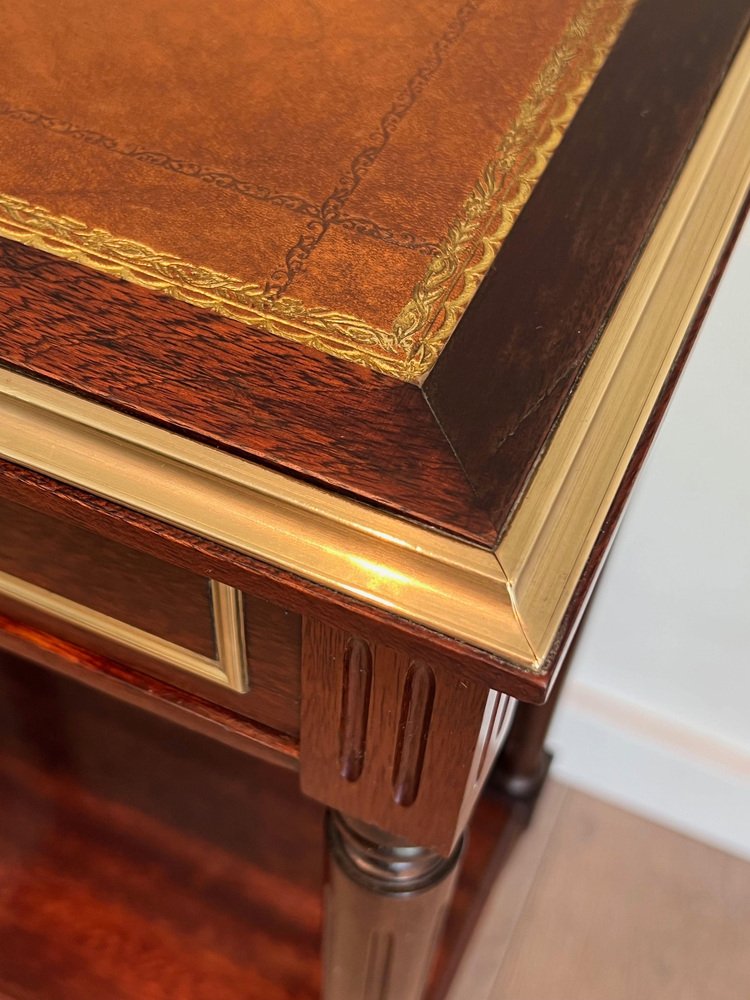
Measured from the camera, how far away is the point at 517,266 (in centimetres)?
37

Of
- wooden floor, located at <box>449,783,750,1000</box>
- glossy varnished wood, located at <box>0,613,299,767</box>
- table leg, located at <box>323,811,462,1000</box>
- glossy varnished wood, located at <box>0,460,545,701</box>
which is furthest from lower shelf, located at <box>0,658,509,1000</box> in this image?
glossy varnished wood, located at <box>0,460,545,701</box>

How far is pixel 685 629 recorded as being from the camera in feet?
2.75

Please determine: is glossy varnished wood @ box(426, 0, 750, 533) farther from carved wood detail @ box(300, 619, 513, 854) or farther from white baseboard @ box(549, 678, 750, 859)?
white baseboard @ box(549, 678, 750, 859)

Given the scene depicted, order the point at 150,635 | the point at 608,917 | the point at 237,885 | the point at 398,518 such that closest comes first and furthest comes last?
1. the point at 398,518
2. the point at 150,635
3. the point at 237,885
4. the point at 608,917

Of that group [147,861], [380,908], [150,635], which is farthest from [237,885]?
[150,635]

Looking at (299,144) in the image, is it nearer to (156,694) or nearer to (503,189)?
(503,189)

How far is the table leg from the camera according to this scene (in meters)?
0.46

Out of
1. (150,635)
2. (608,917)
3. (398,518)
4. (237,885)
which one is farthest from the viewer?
(608,917)

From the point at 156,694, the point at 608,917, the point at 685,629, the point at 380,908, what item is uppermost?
the point at 156,694

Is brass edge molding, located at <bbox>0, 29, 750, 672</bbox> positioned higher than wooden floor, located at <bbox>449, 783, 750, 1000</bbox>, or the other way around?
brass edge molding, located at <bbox>0, 29, 750, 672</bbox>

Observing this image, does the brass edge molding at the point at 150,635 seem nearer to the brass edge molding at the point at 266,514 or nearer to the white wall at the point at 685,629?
the brass edge molding at the point at 266,514

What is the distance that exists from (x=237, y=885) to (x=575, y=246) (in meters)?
0.58

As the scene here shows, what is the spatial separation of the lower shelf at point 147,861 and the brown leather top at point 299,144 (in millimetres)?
545

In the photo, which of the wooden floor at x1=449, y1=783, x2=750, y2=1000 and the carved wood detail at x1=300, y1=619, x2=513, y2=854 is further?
the wooden floor at x1=449, y1=783, x2=750, y2=1000
